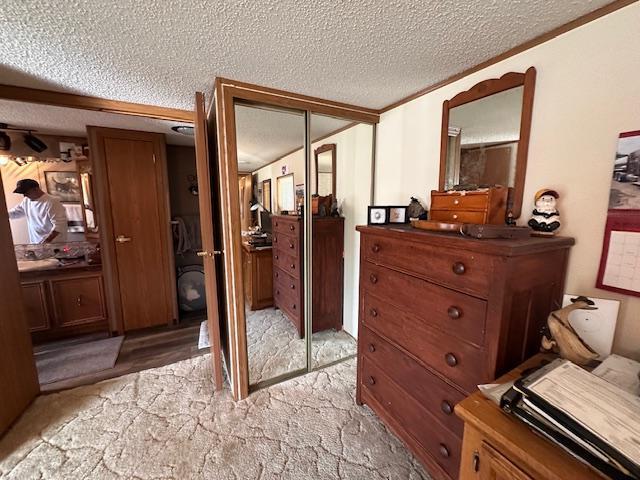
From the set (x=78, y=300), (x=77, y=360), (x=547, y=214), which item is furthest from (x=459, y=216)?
(x=78, y=300)

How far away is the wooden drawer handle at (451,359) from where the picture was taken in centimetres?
109

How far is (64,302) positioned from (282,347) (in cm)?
230

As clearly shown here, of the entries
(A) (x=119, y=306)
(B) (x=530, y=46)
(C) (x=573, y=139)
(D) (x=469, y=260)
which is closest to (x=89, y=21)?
(D) (x=469, y=260)

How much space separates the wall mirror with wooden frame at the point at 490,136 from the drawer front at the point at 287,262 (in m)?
1.36

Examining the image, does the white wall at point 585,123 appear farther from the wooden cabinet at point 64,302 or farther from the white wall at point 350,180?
the wooden cabinet at point 64,302

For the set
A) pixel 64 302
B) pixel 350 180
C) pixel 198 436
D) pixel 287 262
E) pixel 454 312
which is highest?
pixel 350 180

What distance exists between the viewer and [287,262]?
2525 mm

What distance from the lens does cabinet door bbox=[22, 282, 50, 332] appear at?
8.07ft

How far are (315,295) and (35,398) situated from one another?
7.12 ft

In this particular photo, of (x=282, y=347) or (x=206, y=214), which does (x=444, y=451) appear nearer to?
(x=282, y=347)

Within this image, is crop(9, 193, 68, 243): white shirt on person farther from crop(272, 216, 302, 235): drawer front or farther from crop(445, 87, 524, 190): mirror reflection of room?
crop(445, 87, 524, 190): mirror reflection of room

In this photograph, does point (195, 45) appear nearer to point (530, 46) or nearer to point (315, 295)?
point (530, 46)

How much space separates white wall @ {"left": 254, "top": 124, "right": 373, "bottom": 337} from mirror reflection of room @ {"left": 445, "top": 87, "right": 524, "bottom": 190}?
31.1 inches

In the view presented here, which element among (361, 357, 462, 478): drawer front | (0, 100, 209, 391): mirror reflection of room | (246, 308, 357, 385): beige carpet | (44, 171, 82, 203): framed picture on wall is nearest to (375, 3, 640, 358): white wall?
(361, 357, 462, 478): drawer front
